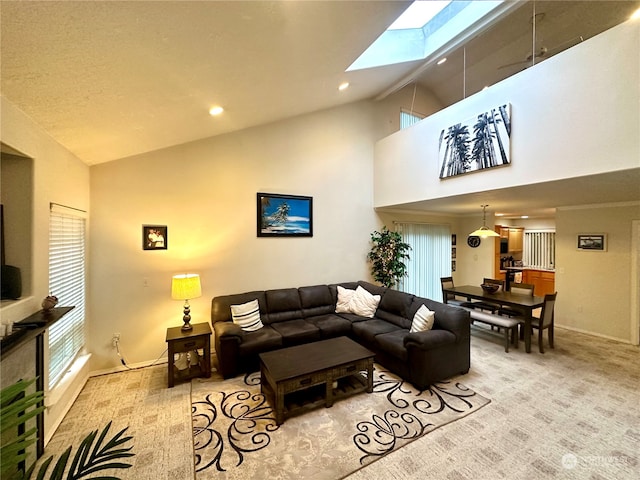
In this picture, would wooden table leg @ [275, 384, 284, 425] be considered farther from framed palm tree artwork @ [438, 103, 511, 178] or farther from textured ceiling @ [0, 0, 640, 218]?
framed palm tree artwork @ [438, 103, 511, 178]

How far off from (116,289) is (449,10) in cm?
588

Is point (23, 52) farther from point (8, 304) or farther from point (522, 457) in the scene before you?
point (522, 457)

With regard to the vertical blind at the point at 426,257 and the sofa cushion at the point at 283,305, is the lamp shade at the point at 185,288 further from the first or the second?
the vertical blind at the point at 426,257

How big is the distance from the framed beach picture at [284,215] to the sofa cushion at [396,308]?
5.68 feet

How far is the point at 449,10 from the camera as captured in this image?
Answer: 3691mm

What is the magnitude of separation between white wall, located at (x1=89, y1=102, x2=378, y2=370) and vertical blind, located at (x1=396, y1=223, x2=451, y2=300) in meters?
1.13

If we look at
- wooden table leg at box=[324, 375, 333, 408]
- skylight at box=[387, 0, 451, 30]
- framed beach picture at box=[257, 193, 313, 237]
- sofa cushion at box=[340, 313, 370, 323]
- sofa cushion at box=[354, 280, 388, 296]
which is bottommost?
wooden table leg at box=[324, 375, 333, 408]

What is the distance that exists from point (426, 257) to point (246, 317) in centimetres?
442

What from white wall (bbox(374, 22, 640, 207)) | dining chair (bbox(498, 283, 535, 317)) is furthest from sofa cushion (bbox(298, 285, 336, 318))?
dining chair (bbox(498, 283, 535, 317))

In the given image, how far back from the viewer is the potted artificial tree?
534 cm

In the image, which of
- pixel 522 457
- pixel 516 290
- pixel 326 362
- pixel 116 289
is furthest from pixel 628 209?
pixel 116 289

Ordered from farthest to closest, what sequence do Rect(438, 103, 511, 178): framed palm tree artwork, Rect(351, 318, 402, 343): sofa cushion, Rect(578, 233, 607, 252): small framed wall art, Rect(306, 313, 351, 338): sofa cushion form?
Rect(578, 233, 607, 252): small framed wall art → Rect(306, 313, 351, 338): sofa cushion → Rect(351, 318, 402, 343): sofa cushion → Rect(438, 103, 511, 178): framed palm tree artwork

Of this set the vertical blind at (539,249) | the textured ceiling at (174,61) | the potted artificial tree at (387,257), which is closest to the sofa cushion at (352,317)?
the potted artificial tree at (387,257)

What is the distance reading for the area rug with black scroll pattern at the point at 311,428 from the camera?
6.63 feet
